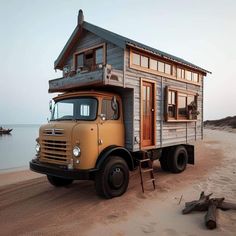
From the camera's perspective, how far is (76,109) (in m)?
7.59

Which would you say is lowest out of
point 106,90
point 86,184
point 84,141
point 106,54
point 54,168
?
point 86,184

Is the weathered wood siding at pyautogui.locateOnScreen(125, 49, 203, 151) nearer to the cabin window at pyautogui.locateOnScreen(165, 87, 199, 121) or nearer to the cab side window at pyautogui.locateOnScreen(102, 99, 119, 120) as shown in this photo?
the cabin window at pyautogui.locateOnScreen(165, 87, 199, 121)

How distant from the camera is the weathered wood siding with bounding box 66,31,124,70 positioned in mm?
8195

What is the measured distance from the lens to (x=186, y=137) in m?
11.2

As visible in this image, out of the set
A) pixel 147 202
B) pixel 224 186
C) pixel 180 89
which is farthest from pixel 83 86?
pixel 224 186

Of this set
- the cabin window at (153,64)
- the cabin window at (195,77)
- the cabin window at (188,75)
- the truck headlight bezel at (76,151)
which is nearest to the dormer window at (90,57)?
the cabin window at (153,64)

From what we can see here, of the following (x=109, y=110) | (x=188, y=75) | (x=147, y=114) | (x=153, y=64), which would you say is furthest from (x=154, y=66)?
(x=109, y=110)

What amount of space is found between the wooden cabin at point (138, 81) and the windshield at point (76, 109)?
1.71ft

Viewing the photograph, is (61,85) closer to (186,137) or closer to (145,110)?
(145,110)

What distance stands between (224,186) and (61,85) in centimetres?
624

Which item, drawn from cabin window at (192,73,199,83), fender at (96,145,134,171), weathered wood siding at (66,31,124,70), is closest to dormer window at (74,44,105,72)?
weathered wood siding at (66,31,124,70)

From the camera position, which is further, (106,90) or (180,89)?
(180,89)

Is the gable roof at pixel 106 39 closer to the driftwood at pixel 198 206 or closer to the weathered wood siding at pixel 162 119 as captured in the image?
the weathered wood siding at pixel 162 119

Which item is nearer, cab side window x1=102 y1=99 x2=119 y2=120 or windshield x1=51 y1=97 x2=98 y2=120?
windshield x1=51 y1=97 x2=98 y2=120
